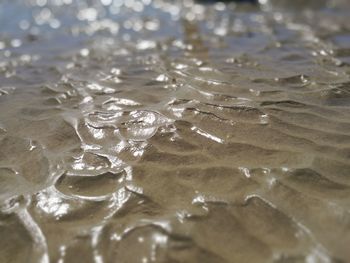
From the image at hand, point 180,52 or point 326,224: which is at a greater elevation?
point 326,224

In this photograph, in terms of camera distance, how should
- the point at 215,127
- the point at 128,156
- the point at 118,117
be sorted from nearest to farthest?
1. the point at 128,156
2. the point at 215,127
3. the point at 118,117

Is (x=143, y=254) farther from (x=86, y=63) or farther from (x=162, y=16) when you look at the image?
(x=162, y=16)

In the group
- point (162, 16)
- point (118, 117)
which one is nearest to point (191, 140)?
point (118, 117)

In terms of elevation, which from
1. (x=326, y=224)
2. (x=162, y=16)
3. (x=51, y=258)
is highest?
(x=326, y=224)

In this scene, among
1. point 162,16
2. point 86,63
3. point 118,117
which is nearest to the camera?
point 118,117

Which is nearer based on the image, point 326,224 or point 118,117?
point 326,224

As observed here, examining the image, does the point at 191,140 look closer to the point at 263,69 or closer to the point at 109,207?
the point at 109,207
